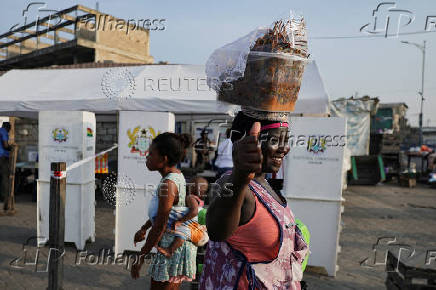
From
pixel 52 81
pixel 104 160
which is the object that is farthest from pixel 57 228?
pixel 104 160

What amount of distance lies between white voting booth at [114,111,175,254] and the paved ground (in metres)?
0.67

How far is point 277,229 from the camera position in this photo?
1.27 meters

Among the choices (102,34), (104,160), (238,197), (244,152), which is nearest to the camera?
(244,152)

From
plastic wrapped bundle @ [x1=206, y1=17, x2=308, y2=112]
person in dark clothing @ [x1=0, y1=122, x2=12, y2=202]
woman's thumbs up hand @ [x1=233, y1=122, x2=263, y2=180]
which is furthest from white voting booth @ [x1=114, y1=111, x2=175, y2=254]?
person in dark clothing @ [x1=0, y1=122, x2=12, y2=202]

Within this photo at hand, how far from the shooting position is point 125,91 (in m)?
6.44

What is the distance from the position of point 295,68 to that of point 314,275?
3796 mm

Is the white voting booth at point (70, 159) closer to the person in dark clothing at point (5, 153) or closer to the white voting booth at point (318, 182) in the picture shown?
the person in dark clothing at point (5, 153)

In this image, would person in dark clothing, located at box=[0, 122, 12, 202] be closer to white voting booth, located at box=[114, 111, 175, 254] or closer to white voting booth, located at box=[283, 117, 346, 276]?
white voting booth, located at box=[114, 111, 175, 254]

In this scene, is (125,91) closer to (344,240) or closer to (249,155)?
(344,240)

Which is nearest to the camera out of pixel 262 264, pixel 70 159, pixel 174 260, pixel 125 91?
pixel 262 264

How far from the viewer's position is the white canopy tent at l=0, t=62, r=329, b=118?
19.4ft

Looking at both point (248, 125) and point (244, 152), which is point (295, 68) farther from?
point (244, 152)

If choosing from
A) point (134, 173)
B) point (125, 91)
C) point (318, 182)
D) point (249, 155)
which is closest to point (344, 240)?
point (318, 182)

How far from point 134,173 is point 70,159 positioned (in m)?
1.12
